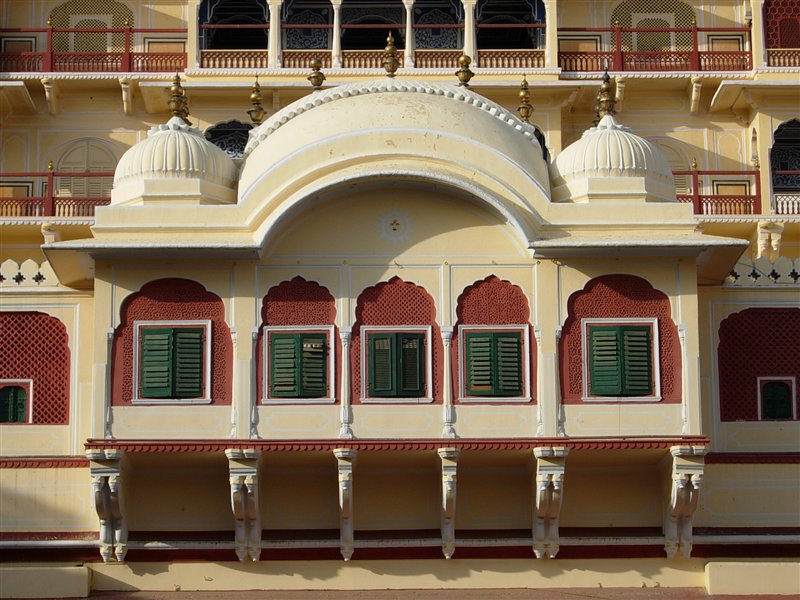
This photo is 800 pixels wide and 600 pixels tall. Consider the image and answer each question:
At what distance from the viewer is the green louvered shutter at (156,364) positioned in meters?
26.1

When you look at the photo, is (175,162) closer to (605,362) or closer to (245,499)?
(245,499)

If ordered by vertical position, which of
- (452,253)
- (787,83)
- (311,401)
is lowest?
(311,401)

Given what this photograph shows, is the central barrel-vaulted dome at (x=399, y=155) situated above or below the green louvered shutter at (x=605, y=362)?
above

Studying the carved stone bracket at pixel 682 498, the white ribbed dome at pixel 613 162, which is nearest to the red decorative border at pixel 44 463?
the white ribbed dome at pixel 613 162

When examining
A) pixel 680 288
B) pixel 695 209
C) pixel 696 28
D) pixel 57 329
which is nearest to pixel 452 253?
pixel 680 288

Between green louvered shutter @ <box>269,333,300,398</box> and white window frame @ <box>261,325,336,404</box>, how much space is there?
2.1 inches

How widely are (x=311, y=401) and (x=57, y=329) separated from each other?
3728 mm

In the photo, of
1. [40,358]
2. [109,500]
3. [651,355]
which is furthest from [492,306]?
[40,358]

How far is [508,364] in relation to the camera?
26.2 metres

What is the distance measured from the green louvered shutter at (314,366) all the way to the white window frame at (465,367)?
169cm

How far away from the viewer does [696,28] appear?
123ft

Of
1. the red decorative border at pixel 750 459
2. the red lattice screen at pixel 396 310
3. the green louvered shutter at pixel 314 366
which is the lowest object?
the red decorative border at pixel 750 459

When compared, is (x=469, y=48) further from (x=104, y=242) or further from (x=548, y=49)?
(x=104, y=242)

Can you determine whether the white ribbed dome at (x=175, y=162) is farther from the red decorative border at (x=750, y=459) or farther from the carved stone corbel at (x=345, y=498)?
the red decorative border at (x=750, y=459)
